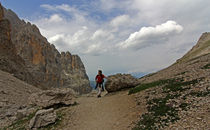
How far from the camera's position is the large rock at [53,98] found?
17.7 m

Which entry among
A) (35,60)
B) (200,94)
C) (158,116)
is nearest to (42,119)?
(158,116)

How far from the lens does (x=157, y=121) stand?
32.2 ft

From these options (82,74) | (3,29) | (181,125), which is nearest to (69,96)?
(181,125)

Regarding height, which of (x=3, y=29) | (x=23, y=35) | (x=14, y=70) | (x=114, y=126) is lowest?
(x=114, y=126)

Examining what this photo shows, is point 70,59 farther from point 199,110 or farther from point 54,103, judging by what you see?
point 199,110

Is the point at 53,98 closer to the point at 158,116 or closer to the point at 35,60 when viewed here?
the point at 158,116

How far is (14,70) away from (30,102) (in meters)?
37.9

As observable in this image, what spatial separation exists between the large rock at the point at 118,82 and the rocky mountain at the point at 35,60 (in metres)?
39.2

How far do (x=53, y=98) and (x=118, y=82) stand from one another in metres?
9.42

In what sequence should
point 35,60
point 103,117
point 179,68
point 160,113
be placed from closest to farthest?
point 160,113 → point 103,117 → point 179,68 → point 35,60

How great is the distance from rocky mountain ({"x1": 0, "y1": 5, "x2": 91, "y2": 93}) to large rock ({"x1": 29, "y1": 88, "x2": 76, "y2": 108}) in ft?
118

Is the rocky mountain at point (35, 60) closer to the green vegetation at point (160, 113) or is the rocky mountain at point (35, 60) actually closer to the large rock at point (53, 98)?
the large rock at point (53, 98)

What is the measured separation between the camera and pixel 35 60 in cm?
10712

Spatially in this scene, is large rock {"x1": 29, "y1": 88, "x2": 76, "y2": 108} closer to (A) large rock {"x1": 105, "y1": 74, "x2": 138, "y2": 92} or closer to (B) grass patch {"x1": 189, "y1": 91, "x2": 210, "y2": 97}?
(A) large rock {"x1": 105, "y1": 74, "x2": 138, "y2": 92}
